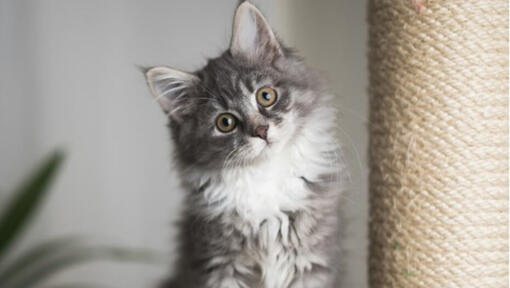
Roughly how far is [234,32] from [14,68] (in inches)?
75.9

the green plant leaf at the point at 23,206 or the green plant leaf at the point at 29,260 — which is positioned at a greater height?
the green plant leaf at the point at 23,206

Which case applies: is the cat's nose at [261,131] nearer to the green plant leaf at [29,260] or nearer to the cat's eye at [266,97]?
the cat's eye at [266,97]

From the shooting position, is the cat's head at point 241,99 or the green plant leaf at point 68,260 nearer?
the cat's head at point 241,99

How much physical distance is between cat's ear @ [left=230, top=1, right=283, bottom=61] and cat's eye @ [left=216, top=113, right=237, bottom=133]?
0.66 ft

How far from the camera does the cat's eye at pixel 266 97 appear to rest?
131 cm

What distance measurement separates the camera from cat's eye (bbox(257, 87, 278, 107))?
4.31 ft

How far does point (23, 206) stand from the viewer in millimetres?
2229

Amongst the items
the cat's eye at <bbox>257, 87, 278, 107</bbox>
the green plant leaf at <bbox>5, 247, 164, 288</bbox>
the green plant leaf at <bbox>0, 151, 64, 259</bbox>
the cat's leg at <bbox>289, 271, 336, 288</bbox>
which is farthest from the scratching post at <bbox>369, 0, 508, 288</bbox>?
the green plant leaf at <bbox>0, 151, 64, 259</bbox>

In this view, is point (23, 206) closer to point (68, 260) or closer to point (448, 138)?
point (68, 260)

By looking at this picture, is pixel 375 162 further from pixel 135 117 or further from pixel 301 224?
pixel 135 117

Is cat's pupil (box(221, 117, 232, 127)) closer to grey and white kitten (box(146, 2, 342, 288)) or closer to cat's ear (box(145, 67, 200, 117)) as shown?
grey and white kitten (box(146, 2, 342, 288))

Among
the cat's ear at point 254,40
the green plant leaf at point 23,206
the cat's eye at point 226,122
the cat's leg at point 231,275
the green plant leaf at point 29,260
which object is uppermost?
the cat's ear at point 254,40

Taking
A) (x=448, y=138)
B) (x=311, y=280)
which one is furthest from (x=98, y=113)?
(x=448, y=138)

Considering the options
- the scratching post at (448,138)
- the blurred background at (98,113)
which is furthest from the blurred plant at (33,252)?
the scratching post at (448,138)
